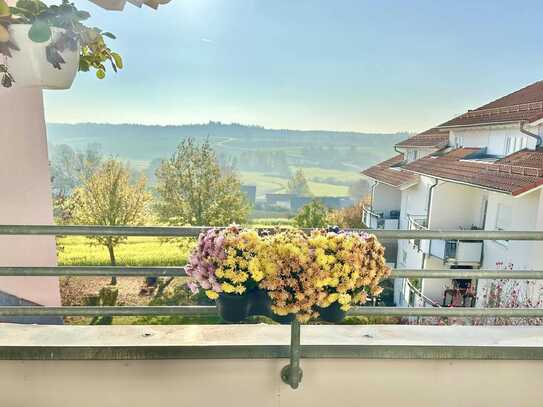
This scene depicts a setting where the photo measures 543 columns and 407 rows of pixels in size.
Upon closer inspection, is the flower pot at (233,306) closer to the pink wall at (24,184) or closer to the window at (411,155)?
the pink wall at (24,184)

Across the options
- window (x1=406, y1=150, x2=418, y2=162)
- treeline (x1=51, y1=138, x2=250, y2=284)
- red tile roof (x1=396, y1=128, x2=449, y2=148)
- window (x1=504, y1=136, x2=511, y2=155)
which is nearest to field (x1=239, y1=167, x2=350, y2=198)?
treeline (x1=51, y1=138, x2=250, y2=284)

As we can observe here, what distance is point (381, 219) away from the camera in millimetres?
14086

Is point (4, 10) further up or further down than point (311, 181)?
further up

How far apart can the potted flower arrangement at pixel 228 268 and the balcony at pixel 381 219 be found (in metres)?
13.5

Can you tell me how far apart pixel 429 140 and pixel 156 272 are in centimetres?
1415

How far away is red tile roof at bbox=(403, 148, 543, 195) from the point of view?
696 centimetres

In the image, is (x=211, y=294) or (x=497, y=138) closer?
(x=211, y=294)

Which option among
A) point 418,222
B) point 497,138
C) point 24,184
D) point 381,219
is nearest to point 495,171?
point 497,138

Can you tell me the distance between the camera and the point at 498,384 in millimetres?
1449

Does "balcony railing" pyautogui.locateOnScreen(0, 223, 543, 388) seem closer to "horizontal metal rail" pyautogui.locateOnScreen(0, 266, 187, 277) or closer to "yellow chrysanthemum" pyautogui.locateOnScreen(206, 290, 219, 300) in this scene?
"horizontal metal rail" pyautogui.locateOnScreen(0, 266, 187, 277)

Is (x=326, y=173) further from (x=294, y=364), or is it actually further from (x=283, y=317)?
(x=283, y=317)

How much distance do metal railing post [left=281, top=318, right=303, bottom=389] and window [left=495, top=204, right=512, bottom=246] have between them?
8456mm

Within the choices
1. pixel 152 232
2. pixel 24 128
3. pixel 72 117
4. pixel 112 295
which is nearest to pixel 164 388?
pixel 152 232

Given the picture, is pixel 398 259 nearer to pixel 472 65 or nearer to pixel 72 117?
pixel 472 65
